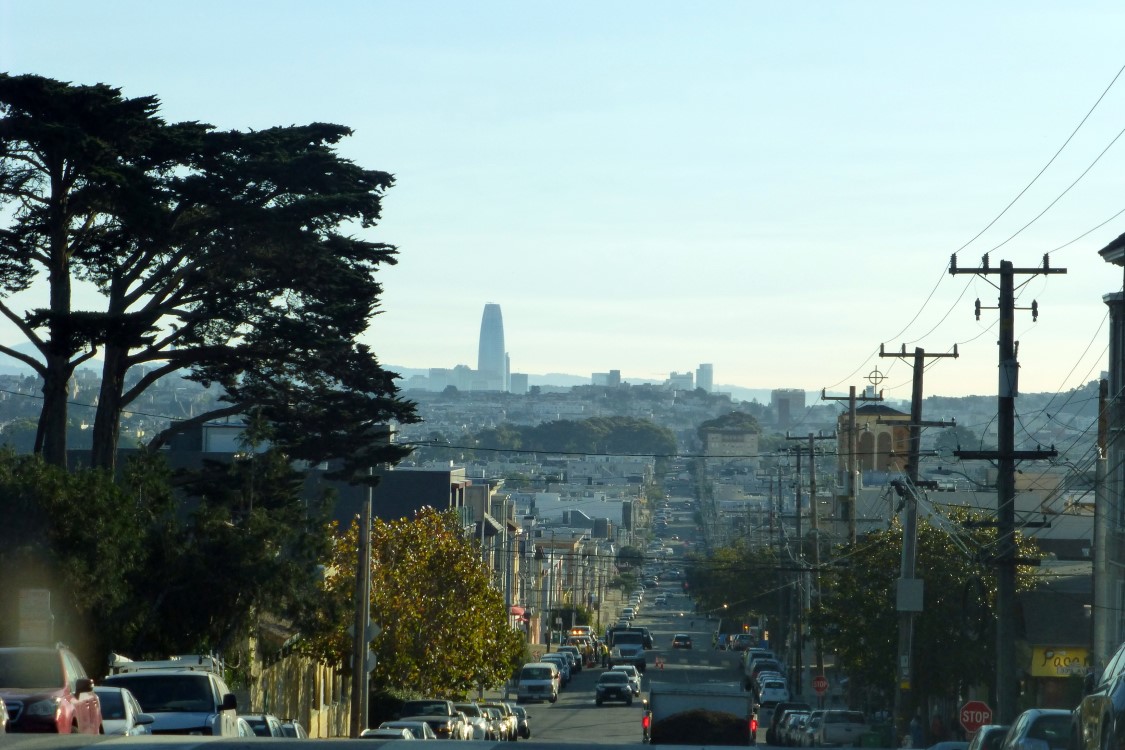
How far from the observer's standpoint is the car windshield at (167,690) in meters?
22.2

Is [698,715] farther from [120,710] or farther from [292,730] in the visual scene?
[120,710]

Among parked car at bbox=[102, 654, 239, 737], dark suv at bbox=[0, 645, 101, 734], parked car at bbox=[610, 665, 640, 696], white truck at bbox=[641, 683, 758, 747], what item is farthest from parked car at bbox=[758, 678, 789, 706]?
dark suv at bbox=[0, 645, 101, 734]

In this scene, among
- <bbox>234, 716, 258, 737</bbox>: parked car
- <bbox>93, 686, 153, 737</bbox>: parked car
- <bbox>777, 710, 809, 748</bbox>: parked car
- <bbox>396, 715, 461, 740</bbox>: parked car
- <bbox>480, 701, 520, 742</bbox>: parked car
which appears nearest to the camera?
<bbox>93, 686, 153, 737</bbox>: parked car

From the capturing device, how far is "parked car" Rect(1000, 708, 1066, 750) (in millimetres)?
16750

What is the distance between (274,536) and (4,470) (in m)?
7.38

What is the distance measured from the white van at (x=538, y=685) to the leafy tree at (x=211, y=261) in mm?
30517

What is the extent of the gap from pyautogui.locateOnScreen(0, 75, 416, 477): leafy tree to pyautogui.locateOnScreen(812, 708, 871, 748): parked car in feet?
43.4

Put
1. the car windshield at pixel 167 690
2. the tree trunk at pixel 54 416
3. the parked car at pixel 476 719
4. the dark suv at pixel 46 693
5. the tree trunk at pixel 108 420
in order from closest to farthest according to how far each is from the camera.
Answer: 1. the dark suv at pixel 46 693
2. the car windshield at pixel 167 690
3. the tree trunk at pixel 54 416
4. the tree trunk at pixel 108 420
5. the parked car at pixel 476 719

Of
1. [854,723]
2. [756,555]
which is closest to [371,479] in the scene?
[854,723]

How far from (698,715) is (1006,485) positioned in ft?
25.6

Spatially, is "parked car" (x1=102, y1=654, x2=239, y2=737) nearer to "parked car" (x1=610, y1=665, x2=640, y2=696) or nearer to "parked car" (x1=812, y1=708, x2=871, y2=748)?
"parked car" (x1=812, y1=708, x2=871, y2=748)

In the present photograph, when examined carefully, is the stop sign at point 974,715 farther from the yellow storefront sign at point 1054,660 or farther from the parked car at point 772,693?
the parked car at point 772,693

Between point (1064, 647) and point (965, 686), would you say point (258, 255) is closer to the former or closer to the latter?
point (965, 686)

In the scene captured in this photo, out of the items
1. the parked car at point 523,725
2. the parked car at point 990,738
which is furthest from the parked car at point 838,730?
the parked car at point 990,738
